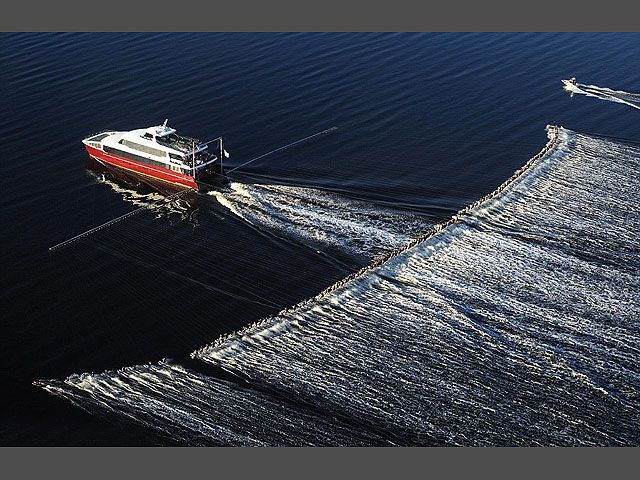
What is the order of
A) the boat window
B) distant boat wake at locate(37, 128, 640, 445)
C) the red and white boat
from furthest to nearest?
the boat window → the red and white boat → distant boat wake at locate(37, 128, 640, 445)

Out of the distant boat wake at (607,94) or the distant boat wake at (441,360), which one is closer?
the distant boat wake at (441,360)

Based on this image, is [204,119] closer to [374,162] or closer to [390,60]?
[374,162]

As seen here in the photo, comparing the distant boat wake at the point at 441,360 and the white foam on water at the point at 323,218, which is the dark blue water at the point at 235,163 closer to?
the white foam on water at the point at 323,218

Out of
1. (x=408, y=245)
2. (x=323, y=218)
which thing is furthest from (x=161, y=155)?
(x=408, y=245)

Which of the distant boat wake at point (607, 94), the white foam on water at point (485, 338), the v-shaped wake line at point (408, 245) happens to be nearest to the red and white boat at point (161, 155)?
the v-shaped wake line at point (408, 245)

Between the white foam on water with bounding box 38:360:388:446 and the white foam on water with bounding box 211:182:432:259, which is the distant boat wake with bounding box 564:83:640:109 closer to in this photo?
the white foam on water with bounding box 211:182:432:259

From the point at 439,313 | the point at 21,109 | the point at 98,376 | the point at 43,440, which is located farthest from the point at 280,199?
the point at 21,109

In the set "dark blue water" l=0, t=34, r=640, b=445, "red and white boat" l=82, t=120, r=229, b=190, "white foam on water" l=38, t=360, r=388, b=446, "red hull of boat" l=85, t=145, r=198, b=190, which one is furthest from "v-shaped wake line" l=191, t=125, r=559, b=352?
"red hull of boat" l=85, t=145, r=198, b=190
